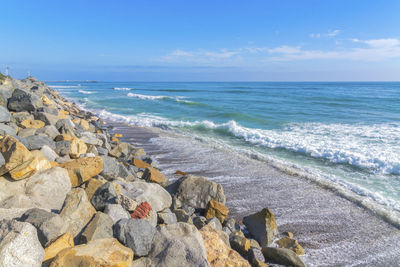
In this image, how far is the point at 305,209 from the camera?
18.5 feet

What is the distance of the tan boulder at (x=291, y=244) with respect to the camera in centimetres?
424

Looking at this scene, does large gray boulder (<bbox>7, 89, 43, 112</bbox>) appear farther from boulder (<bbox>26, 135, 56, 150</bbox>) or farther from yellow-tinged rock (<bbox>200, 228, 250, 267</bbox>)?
yellow-tinged rock (<bbox>200, 228, 250, 267</bbox>)

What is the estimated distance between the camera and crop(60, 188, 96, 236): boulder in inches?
115

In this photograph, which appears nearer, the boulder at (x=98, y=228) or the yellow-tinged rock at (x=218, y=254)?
the boulder at (x=98, y=228)

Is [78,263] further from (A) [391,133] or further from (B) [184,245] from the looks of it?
(A) [391,133]

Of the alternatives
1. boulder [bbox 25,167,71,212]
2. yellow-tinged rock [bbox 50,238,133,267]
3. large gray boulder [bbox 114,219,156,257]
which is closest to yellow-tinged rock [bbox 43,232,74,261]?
yellow-tinged rock [bbox 50,238,133,267]

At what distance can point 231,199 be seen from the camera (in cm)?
596

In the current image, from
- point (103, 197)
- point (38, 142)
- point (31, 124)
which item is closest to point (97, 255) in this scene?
point (103, 197)

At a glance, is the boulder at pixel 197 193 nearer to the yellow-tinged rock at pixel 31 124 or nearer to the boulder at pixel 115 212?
the boulder at pixel 115 212

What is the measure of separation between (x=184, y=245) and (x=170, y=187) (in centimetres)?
250

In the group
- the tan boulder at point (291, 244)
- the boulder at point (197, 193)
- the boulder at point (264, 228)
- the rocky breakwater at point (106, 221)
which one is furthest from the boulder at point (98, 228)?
the tan boulder at point (291, 244)

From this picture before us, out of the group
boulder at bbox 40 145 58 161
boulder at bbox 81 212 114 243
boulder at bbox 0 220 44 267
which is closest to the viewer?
boulder at bbox 0 220 44 267

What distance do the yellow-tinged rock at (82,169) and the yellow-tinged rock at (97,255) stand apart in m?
1.69

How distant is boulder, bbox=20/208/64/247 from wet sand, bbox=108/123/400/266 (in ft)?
10.7
